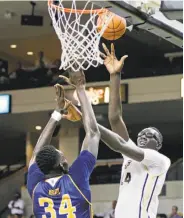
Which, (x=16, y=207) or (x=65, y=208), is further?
(x=16, y=207)

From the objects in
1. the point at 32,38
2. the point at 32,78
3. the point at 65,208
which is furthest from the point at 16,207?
the point at 65,208

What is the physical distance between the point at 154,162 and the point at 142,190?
0.22 meters

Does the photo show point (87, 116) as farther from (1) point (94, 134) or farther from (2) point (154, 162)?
(2) point (154, 162)

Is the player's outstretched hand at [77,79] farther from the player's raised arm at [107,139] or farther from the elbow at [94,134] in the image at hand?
the elbow at [94,134]

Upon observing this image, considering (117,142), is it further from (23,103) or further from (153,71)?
(23,103)

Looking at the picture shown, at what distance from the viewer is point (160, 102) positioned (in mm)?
16938

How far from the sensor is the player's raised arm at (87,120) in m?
4.30

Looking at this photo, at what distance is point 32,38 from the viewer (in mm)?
20359

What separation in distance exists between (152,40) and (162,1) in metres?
12.9

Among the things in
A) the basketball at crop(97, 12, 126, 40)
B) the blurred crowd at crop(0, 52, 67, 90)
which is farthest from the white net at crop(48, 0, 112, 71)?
the blurred crowd at crop(0, 52, 67, 90)

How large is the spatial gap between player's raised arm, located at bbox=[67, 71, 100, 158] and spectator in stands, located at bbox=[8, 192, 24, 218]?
12.0m

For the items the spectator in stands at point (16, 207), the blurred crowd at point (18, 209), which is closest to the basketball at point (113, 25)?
the blurred crowd at point (18, 209)

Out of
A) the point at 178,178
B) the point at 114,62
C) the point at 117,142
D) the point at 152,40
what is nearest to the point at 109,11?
the point at 114,62

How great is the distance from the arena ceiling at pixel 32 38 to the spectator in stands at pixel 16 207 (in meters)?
4.25
